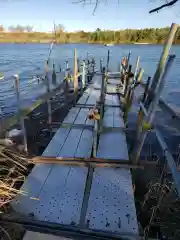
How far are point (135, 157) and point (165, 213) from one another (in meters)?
1.21

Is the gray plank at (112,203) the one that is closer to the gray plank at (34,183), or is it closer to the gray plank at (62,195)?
the gray plank at (62,195)

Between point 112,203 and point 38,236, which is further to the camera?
point 112,203

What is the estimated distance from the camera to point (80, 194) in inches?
134

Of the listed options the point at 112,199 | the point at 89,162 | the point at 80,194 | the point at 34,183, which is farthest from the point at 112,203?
the point at 34,183

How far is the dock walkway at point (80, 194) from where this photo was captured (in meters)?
2.95

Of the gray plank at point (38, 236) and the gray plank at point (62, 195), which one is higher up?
the gray plank at point (38, 236)

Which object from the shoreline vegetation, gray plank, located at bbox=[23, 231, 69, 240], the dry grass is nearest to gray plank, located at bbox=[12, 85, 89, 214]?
the dry grass

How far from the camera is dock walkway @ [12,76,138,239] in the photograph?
9.66ft

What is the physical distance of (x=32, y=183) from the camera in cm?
363

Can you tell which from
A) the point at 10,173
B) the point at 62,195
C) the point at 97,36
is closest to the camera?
the point at 62,195

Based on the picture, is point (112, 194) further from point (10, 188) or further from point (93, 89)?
point (93, 89)

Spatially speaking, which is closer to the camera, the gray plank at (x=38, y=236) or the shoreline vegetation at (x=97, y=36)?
the gray plank at (x=38, y=236)

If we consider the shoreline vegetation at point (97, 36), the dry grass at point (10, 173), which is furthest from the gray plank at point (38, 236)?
the shoreline vegetation at point (97, 36)

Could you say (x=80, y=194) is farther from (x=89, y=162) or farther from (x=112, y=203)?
(x=89, y=162)
